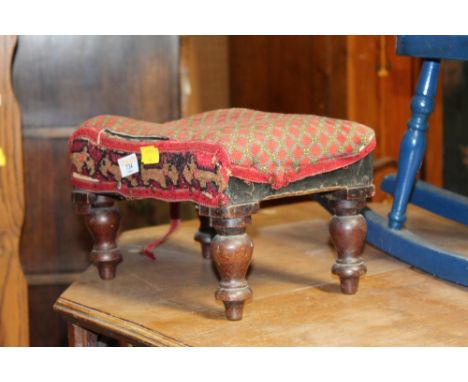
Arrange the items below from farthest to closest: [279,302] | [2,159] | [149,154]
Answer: [2,159]
[279,302]
[149,154]

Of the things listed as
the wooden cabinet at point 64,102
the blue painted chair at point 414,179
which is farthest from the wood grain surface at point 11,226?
the blue painted chair at point 414,179

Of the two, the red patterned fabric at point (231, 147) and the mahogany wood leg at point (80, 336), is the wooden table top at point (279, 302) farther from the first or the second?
the red patterned fabric at point (231, 147)

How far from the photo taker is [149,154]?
129 centimetres

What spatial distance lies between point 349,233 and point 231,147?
0.29 m

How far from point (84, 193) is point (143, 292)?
20cm

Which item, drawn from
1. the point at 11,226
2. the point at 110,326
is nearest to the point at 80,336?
the point at 110,326

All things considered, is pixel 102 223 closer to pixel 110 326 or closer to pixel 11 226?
pixel 110 326

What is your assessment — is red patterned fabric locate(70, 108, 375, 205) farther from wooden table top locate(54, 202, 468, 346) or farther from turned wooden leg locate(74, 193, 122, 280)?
wooden table top locate(54, 202, 468, 346)

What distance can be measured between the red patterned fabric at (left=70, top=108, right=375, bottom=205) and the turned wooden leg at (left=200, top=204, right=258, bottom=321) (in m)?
0.03

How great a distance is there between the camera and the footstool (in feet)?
3.96

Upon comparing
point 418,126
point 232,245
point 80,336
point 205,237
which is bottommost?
point 80,336

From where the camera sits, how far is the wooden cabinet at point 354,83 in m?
2.44

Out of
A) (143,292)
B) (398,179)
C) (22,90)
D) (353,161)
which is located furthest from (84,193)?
(22,90)

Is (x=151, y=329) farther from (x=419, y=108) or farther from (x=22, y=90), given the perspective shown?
(x=22, y=90)
